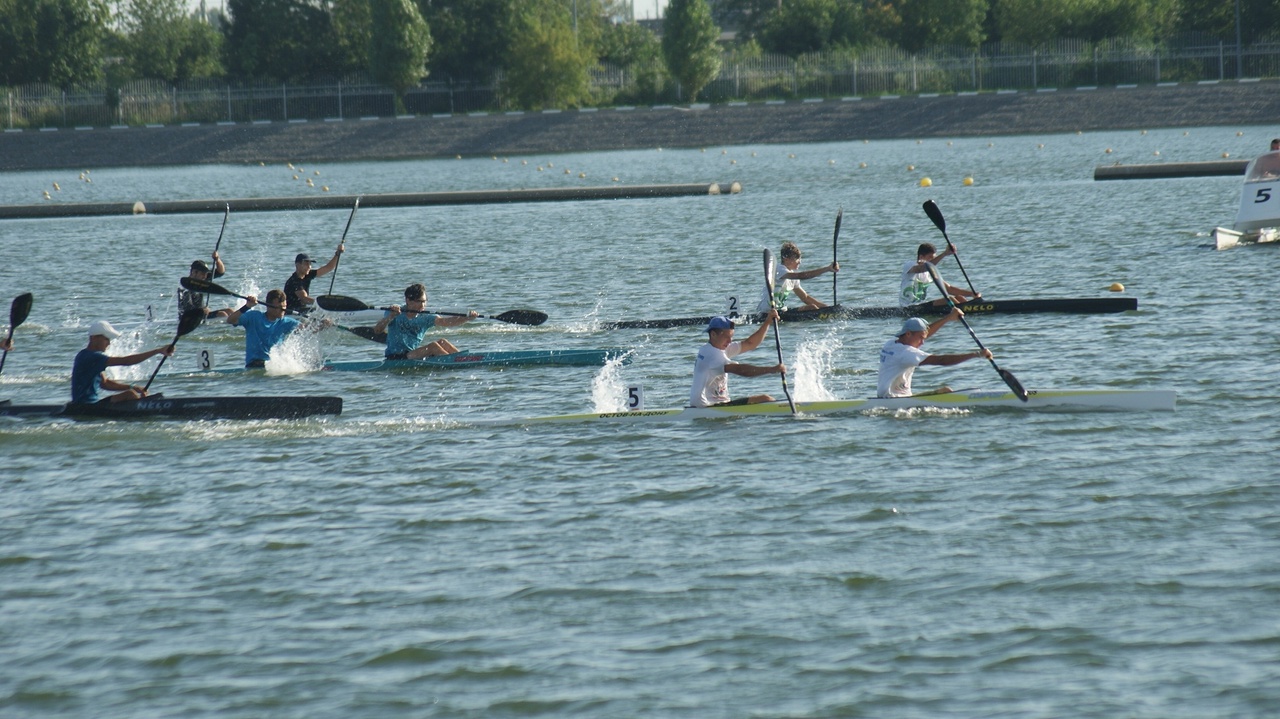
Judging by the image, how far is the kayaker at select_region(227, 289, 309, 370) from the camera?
19.6 m

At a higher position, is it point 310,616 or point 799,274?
point 799,274

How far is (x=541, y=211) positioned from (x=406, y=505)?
31.4 m

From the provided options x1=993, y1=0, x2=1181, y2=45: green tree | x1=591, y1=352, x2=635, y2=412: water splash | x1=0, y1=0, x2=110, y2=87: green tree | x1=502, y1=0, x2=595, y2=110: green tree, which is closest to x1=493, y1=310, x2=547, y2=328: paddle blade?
x1=591, y1=352, x2=635, y2=412: water splash

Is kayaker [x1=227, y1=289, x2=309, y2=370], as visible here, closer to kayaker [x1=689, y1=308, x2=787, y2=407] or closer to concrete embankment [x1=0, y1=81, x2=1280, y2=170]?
kayaker [x1=689, y1=308, x2=787, y2=407]

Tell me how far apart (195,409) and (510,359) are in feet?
14.8

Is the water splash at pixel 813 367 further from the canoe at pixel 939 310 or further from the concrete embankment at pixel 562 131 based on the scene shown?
the concrete embankment at pixel 562 131

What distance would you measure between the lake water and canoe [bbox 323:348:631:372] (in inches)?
11.8

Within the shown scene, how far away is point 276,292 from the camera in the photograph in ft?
64.8

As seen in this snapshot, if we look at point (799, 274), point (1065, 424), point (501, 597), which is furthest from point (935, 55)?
point (501, 597)

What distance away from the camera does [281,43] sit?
266 ft

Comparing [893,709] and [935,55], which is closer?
[893,709]

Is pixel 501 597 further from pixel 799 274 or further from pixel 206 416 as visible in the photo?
pixel 799 274

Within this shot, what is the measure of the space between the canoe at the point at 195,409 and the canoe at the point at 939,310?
656cm

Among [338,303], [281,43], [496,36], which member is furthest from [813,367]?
[281,43]
